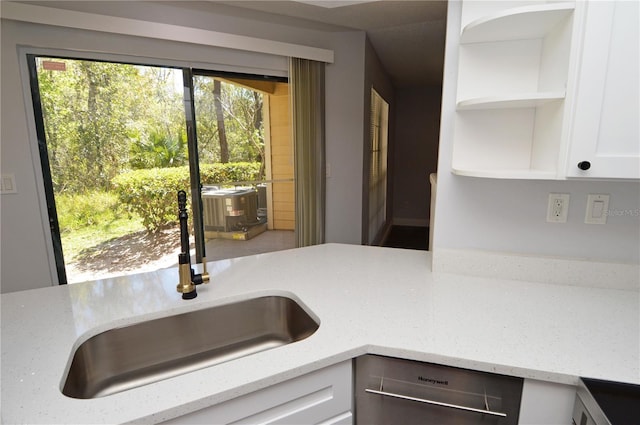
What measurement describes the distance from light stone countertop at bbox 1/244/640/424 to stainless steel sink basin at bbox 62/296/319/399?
0.13ft

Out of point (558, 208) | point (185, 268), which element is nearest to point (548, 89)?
point (558, 208)

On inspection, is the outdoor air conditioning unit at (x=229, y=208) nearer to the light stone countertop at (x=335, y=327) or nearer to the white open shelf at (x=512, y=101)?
the light stone countertop at (x=335, y=327)

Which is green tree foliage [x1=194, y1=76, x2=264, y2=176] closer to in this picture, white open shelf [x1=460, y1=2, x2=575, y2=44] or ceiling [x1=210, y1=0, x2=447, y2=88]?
ceiling [x1=210, y1=0, x2=447, y2=88]

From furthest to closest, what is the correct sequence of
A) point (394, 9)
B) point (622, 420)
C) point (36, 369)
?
point (394, 9)
point (36, 369)
point (622, 420)

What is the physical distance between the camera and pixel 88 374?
3.28 ft

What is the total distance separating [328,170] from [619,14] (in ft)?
8.26

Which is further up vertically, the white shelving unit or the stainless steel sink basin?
the white shelving unit

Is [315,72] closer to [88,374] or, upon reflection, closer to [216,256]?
[216,256]

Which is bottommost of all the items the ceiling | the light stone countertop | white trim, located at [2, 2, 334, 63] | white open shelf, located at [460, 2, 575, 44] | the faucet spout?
the light stone countertop

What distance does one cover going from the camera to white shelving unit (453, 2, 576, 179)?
3.59ft

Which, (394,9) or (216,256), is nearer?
(394,9)

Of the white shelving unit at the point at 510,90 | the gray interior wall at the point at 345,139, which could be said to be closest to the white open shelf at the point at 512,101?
the white shelving unit at the point at 510,90

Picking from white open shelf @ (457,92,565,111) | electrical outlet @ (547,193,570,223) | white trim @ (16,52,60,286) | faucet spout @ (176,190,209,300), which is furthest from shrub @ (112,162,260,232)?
electrical outlet @ (547,193,570,223)

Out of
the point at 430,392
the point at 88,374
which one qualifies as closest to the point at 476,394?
the point at 430,392
